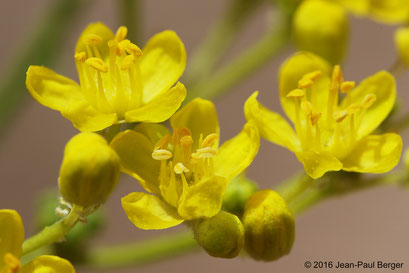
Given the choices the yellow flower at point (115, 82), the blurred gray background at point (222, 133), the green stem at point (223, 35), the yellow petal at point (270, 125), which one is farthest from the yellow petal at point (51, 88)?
the blurred gray background at point (222, 133)

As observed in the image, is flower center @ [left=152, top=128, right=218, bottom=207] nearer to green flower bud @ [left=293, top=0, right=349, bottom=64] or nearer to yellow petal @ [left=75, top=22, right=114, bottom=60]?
yellow petal @ [left=75, top=22, right=114, bottom=60]

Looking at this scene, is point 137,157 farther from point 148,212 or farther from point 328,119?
point 328,119

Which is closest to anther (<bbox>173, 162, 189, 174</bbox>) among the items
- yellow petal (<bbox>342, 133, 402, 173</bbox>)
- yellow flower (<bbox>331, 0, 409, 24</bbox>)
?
yellow petal (<bbox>342, 133, 402, 173</bbox>)

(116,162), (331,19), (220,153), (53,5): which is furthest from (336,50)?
(53,5)

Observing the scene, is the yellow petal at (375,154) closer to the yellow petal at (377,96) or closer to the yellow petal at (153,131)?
the yellow petal at (377,96)

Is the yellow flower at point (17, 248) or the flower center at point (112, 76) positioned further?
the flower center at point (112, 76)

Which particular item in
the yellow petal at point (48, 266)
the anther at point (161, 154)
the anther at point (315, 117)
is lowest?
the yellow petal at point (48, 266)
